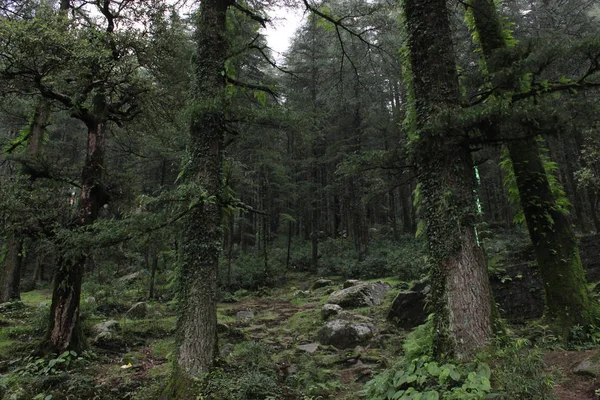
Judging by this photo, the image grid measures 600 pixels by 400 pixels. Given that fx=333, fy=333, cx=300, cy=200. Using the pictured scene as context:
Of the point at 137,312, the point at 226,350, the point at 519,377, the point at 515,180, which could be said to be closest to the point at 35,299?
the point at 137,312

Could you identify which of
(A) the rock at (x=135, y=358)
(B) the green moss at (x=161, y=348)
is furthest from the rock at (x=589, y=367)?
(A) the rock at (x=135, y=358)

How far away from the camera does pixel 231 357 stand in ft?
19.9

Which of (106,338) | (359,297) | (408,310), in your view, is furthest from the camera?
(359,297)

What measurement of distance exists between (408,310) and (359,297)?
7.88 ft

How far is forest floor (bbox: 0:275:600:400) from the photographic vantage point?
477 centimetres

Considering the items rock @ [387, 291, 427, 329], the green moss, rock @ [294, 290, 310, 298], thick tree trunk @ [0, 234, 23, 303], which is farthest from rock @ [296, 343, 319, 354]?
thick tree trunk @ [0, 234, 23, 303]

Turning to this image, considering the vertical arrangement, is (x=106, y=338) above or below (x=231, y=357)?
above

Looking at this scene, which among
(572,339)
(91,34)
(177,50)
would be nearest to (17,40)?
(91,34)

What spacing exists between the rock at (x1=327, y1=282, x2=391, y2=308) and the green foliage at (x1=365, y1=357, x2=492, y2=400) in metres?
6.20

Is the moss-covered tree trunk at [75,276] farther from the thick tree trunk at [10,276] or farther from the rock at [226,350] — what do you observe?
the thick tree trunk at [10,276]

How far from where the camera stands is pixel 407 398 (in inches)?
127

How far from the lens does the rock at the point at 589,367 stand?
134 inches

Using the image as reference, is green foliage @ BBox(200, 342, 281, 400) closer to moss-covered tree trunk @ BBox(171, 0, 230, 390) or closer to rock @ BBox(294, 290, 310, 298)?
moss-covered tree trunk @ BBox(171, 0, 230, 390)

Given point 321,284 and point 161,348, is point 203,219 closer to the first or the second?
point 161,348
